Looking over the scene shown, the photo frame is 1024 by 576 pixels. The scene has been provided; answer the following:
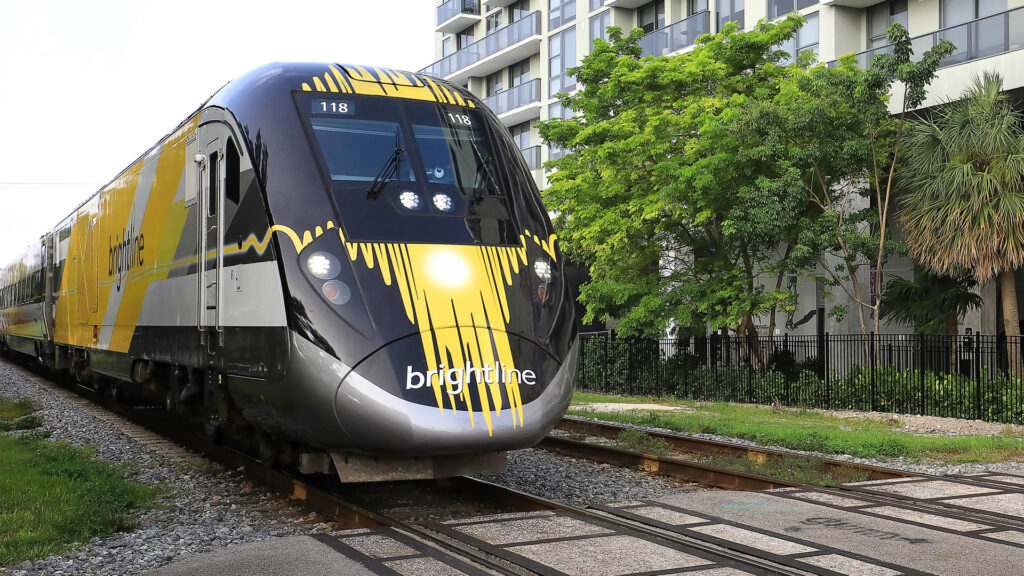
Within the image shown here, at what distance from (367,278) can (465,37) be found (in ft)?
140

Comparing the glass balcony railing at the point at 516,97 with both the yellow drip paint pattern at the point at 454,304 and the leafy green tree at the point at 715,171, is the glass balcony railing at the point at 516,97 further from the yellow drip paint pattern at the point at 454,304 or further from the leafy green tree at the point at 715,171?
the yellow drip paint pattern at the point at 454,304

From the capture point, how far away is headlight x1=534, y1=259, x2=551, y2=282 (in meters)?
8.29

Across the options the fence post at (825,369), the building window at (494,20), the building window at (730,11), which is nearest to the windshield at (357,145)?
the fence post at (825,369)

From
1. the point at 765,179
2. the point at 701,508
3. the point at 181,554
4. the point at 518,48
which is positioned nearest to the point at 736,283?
the point at 765,179

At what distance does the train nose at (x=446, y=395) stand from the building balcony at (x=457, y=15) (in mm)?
40875

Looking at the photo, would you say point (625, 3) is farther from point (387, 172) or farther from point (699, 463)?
point (387, 172)

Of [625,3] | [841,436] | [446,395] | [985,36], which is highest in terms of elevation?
[625,3]

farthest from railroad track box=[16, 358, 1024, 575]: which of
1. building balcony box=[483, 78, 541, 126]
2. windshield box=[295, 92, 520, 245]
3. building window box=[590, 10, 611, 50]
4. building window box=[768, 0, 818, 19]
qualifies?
building balcony box=[483, 78, 541, 126]

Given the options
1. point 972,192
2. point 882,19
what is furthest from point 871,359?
point 882,19

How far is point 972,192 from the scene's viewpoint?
1742 centimetres

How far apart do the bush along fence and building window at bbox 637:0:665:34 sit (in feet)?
39.0

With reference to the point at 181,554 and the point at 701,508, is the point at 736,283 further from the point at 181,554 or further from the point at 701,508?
the point at 181,554

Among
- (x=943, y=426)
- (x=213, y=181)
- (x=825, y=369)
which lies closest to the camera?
(x=213, y=181)

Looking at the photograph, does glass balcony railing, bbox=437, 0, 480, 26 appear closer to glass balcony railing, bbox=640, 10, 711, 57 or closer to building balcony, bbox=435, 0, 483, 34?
building balcony, bbox=435, 0, 483, 34
